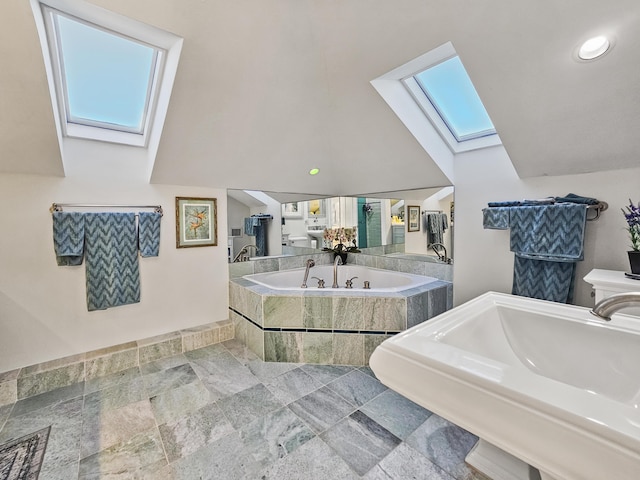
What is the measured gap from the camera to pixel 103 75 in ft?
7.25

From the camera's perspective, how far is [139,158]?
108 inches

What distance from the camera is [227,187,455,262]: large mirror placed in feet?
10.5

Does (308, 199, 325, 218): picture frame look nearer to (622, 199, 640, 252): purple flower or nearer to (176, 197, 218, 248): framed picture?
(176, 197, 218, 248): framed picture

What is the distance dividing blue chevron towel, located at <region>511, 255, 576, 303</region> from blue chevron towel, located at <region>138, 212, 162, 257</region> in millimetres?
3211

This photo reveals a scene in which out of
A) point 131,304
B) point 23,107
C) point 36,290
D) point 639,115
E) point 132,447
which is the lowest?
point 132,447

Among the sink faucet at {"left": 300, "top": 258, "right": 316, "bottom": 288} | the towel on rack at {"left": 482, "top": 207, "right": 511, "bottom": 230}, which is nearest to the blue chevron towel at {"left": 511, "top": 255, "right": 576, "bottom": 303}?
the towel on rack at {"left": 482, "top": 207, "right": 511, "bottom": 230}

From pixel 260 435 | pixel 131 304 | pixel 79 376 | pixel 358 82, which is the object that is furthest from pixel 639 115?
pixel 79 376

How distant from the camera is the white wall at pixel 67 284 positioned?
2.27 metres

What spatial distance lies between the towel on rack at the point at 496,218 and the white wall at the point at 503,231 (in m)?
0.24

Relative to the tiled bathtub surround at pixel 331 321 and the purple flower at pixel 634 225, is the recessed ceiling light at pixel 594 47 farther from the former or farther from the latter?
the tiled bathtub surround at pixel 331 321

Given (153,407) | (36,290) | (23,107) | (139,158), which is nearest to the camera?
(23,107)

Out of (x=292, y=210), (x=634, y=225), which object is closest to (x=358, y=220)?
(x=292, y=210)

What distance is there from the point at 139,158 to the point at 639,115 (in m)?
3.68

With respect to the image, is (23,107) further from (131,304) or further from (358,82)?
(358,82)
